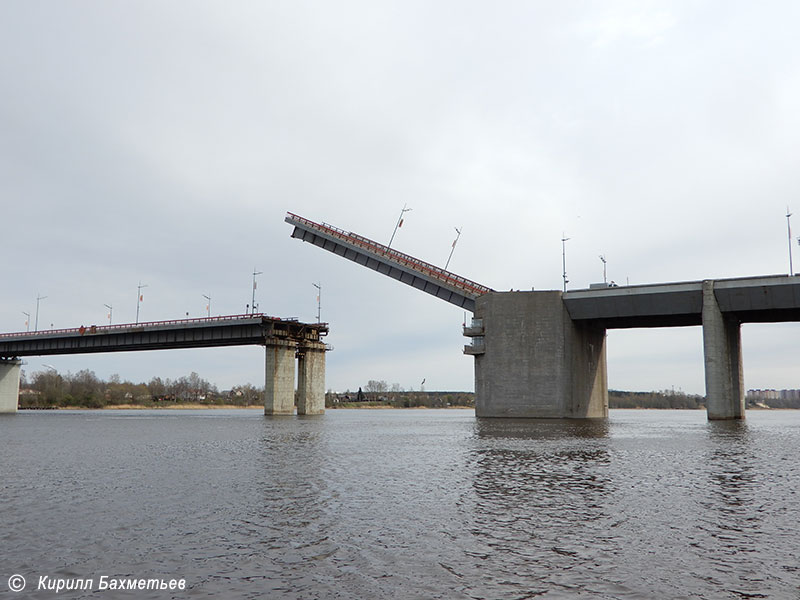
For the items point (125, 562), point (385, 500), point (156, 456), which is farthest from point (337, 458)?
point (125, 562)

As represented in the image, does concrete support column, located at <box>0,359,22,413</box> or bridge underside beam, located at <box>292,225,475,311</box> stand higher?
bridge underside beam, located at <box>292,225,475,311</box>

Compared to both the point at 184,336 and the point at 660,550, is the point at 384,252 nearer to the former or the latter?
the point at 184,336

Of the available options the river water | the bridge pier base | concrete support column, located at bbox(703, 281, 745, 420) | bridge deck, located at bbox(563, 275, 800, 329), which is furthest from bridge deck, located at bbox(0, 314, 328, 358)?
the river water

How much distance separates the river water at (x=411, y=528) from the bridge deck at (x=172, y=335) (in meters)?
60.2

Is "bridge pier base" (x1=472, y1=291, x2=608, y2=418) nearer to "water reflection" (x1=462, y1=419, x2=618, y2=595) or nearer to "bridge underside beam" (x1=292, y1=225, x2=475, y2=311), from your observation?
"bridge underside beam" (x1=292, y1=225, x2=475, y2=311)

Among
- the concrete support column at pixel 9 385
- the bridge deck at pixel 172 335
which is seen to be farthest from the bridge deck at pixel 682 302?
the concrete support column at pixel 9 385

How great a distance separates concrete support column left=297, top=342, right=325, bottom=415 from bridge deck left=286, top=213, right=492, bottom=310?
19.1 metres

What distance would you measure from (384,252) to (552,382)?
23.3 meters

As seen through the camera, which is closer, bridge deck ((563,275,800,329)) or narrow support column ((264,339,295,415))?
bridge deck ((563,275,800,329))

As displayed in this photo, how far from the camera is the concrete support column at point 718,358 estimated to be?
5788cm

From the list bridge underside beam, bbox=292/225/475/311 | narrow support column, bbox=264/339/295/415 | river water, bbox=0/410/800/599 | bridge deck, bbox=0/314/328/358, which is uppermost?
bridge underside beam, bbox=292/225/475/311

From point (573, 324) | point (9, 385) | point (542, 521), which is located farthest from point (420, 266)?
point (9, 385)

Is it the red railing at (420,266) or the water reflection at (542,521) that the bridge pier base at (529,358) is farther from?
the water reflection at (542,521)

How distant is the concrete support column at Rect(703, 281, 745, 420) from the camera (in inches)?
2279
